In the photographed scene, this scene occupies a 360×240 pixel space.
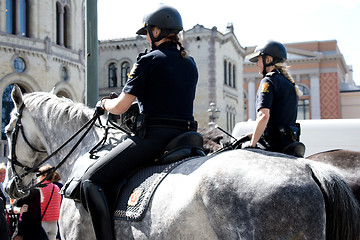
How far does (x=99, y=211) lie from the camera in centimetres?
343

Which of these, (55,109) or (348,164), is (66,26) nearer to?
(55,109)

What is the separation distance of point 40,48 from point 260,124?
104 feet

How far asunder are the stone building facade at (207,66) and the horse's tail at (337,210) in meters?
38.6

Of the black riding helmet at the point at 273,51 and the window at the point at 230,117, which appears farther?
the window at the point at 230,117

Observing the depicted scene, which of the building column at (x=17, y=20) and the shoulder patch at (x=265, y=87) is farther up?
the building column at (x=17, y=20)

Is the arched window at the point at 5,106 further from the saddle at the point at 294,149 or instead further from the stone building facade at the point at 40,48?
the saddle at the point at 294,149

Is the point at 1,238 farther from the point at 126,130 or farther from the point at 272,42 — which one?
the point at 272,42

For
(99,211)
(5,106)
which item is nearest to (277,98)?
(99,211)

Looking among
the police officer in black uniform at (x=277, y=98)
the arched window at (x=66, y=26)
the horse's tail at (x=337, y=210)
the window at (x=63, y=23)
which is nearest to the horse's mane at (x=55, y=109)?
the police officer in black uniform at (x=277, y=98)

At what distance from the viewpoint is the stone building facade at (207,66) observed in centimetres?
4403

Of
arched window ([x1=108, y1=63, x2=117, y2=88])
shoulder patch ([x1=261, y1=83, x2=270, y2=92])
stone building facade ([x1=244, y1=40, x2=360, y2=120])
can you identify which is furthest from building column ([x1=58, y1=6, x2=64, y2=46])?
shoulder patch ([x1=261, y1=83, x2=270, y2=92])

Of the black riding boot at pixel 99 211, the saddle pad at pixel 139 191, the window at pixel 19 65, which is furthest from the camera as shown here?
the window at pixel 19 65

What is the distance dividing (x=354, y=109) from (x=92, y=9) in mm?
56911

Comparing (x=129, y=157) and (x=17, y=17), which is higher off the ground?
(x=17, y=17)
